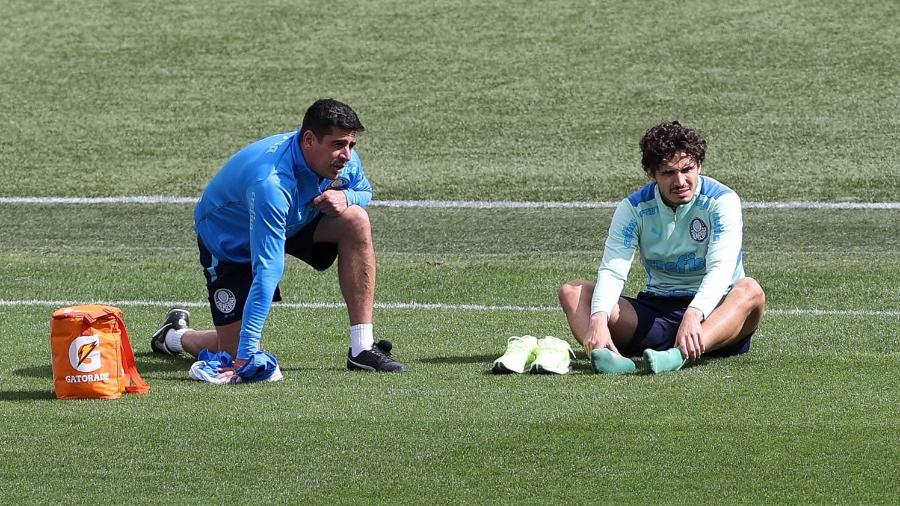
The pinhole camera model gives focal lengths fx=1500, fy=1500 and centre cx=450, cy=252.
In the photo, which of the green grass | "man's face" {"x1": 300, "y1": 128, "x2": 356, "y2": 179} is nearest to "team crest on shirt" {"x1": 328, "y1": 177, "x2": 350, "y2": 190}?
"man's face" {"x1": 300, "y1": 128, "x2": 356, "y2": 179}

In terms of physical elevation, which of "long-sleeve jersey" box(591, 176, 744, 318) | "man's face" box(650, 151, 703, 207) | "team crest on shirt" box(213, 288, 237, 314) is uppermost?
"man's face" box(650, 151, 703, 207)

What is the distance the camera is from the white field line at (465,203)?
13977 millimetres

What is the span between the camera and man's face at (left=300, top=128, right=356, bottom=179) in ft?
23.6

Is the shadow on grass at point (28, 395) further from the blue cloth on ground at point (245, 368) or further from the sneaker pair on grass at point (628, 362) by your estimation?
the sneaker pair on grass at point (628, 362)

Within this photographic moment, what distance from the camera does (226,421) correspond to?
20.7ft

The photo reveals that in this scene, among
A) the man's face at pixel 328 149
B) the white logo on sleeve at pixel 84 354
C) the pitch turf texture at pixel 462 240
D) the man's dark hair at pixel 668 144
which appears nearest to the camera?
the pitch turf texture at pixel 462 240

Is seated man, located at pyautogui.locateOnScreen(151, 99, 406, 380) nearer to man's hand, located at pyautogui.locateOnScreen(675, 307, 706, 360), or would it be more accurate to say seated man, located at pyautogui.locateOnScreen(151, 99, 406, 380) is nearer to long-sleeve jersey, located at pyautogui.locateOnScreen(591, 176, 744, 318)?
long-sleeve jersey, located at pyautogui.locateOnScreen(591, 176, 744, 318)

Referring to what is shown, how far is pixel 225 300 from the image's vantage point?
7746mm

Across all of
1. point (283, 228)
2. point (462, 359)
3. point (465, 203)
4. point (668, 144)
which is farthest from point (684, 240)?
point (465, 203)

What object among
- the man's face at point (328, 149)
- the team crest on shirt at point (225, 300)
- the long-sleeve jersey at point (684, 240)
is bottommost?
the team crest on shirt at point (225, 300)

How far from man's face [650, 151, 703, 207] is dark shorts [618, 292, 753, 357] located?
611 millimetres

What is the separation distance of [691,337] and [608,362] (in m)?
0.42

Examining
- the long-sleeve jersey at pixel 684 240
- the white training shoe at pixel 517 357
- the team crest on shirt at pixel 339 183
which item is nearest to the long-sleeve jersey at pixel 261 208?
the team crest on shirt at pixel 339 183

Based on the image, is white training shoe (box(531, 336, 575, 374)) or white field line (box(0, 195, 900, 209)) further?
white field line (box(0, 195, 900, 209))
